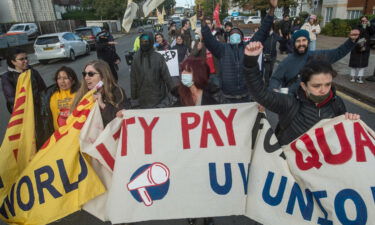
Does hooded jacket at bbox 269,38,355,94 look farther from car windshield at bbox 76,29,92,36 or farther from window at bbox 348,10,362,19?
window at bbox 348,10,362,19

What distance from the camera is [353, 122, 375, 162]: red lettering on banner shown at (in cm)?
207

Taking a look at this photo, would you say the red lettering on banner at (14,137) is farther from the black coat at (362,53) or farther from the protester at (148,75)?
the black coat at (362,53)

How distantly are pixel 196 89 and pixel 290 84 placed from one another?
150 cm

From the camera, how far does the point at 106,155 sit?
2.48 meters

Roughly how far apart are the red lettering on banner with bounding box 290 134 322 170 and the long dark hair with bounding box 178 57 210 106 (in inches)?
44.8

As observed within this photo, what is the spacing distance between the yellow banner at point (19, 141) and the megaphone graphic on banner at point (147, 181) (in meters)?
1.23

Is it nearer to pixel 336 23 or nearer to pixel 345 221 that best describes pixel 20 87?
pixel 345 221

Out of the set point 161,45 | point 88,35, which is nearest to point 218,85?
point 161,45

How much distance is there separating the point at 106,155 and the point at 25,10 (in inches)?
1923

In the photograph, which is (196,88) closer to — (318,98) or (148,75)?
(318,98)

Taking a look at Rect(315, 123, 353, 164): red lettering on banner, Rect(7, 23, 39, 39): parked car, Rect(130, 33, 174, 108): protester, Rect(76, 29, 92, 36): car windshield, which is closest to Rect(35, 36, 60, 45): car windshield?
Rect(76, 29, 92, 36): car windshield

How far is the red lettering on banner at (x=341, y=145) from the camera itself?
2096mm

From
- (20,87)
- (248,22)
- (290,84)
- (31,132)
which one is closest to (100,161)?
(31,132)

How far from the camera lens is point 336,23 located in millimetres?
23266
